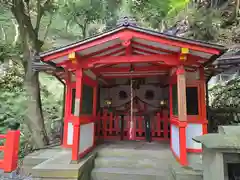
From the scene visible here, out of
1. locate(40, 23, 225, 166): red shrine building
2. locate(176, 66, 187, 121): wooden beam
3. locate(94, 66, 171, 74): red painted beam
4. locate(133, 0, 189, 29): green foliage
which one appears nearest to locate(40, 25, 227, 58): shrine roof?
locate(40, 23, 225, 166): red shrine building

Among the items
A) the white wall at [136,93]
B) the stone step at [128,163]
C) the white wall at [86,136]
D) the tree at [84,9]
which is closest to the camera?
the stone step at [128,163]

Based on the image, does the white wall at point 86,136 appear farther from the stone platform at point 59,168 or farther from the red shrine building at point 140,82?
the stone platform at point 59,168

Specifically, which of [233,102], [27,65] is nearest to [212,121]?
[233,102]

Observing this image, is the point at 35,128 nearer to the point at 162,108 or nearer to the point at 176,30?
the point at 162,108

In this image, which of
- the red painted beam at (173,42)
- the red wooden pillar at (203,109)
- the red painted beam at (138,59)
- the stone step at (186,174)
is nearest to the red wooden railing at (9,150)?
the red painted beam at (138,59)

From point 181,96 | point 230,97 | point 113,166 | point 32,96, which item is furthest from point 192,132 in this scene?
point 32,96

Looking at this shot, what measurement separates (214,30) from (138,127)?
770 centimetres

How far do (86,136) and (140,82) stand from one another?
368 centimetres

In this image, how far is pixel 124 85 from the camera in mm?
8539

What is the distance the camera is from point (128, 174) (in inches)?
187

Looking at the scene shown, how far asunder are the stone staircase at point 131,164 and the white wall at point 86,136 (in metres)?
0.46

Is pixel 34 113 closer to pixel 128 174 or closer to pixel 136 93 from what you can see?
pixel 136 93

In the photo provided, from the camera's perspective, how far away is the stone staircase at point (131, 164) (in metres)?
4.76

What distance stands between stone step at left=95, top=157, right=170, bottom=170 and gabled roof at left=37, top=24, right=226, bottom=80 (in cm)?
294
